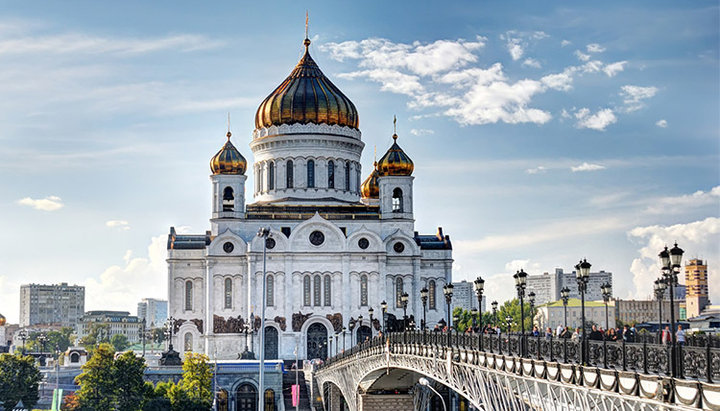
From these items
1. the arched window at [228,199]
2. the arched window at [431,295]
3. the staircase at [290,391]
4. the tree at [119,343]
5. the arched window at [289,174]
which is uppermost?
the arched window at [289,174]

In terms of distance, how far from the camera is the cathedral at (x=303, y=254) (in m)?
77.4

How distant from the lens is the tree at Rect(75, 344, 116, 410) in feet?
216

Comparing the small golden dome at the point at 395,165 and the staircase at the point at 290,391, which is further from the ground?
the small golden dome at the point at 395,165

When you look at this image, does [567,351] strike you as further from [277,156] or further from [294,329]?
[277,156]

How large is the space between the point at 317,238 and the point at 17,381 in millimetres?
22971

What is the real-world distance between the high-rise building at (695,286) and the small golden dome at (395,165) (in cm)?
10094

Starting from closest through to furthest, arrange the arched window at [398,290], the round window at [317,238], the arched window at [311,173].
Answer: the round window at [317,238], the arched window at [398,290], the arched window at [311,173]

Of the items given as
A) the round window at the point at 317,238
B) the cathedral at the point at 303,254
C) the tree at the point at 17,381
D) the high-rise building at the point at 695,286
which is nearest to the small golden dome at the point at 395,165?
the cathedral at the point at 303,254

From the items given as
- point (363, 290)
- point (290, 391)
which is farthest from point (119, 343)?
point (290, 391)

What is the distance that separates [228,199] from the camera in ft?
262

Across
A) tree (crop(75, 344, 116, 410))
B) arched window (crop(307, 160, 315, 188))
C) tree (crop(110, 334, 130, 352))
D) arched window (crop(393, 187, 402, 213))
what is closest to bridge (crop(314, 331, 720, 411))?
tree (crop(75, 344, 116, 410))

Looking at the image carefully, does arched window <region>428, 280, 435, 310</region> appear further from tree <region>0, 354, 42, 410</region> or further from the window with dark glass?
tree <region>0, 354, 42, 410</region>

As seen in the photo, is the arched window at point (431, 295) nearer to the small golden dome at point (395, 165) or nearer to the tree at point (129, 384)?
the small golden dome at point (395, 165)

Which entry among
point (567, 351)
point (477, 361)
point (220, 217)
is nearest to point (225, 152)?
point (220, 217)
